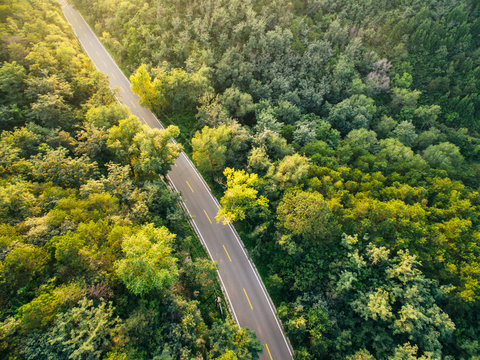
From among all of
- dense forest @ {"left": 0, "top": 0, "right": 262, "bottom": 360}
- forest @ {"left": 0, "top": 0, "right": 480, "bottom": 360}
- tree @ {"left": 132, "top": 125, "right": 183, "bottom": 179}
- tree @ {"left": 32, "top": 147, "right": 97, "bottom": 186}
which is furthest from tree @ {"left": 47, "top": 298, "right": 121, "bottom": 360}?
tree @ {"left": 132, "top": 125, "right": 183, "bottom": 179}

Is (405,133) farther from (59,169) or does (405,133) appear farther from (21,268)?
(21,268)

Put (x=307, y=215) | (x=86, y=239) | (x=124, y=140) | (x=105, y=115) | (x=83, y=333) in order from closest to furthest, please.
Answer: (x=83, y=333)
(x=86, y=239)
(x=307, y=215)
(x=124, y=140)
(x=105, y=115)

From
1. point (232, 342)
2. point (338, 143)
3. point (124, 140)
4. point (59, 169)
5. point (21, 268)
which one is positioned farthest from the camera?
point (338, 143)

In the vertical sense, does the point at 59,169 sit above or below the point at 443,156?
below

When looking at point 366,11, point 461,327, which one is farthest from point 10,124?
point 366,11

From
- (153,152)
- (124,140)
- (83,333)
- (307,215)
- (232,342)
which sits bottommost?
(232,342)

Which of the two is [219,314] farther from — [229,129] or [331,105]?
[331,105]

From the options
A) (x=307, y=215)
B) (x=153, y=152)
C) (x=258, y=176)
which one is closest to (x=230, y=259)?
(x=258, y=176)

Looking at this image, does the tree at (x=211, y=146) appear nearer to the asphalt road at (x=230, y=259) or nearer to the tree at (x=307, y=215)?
the asphalt road at (x=230, y=259)
